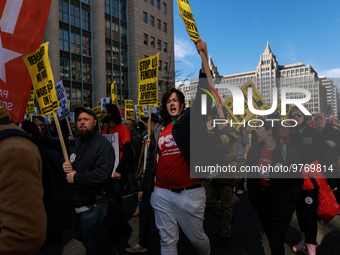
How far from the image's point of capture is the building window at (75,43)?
32.1 metres

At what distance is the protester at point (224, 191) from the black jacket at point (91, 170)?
1.96 metres

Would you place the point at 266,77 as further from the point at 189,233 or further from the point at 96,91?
the point at 189,233

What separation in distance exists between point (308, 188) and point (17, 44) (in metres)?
3.75

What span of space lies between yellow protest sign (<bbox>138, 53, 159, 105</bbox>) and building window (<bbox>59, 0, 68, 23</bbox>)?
29.2 metres

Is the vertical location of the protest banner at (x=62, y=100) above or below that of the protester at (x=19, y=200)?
above

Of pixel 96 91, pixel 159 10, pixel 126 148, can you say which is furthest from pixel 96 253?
pixel 159 10

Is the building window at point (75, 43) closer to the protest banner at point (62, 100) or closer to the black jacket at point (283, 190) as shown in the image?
the protest banner at point (62, 100)

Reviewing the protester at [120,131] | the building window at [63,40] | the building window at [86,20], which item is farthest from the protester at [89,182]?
the building window at [86,20]

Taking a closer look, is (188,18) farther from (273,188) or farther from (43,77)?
(273,188)

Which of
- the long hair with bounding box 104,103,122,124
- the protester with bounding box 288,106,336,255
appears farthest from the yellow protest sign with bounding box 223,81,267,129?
the long hair with bounding box 104,103,122,124

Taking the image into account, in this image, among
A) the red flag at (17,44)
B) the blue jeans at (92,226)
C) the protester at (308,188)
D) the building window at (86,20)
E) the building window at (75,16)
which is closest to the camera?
the red flag at (17,44)

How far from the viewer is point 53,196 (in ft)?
5.05

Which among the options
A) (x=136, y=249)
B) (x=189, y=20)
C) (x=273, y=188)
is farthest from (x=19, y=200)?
(x=189, y=20)

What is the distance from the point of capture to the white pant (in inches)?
109
